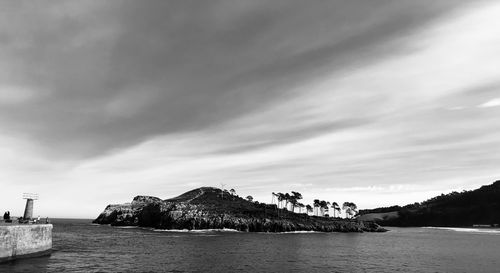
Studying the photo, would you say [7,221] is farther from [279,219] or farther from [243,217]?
[279,219]

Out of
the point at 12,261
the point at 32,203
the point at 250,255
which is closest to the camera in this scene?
the point at 12,261

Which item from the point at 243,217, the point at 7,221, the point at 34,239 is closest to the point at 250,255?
the point at 34,239

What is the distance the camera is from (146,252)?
256ft

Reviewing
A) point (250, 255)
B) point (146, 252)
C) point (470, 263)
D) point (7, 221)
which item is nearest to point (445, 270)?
point (470, 263)

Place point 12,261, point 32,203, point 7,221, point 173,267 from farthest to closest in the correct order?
point 32,203
point 7,221
point 173,267
point 12,261

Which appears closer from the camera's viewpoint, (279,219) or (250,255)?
(250,255)

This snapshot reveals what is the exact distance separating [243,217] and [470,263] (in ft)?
430

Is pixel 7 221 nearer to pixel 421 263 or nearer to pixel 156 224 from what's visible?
pixel 421 263

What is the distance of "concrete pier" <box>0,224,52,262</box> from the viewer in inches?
2088

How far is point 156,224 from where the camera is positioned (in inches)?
7859

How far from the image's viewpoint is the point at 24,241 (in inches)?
2272

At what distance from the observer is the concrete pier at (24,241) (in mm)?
53031

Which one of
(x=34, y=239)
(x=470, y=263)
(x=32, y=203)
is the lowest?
(x=470, y=263)

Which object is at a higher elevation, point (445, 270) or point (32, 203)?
point (32, 203)
